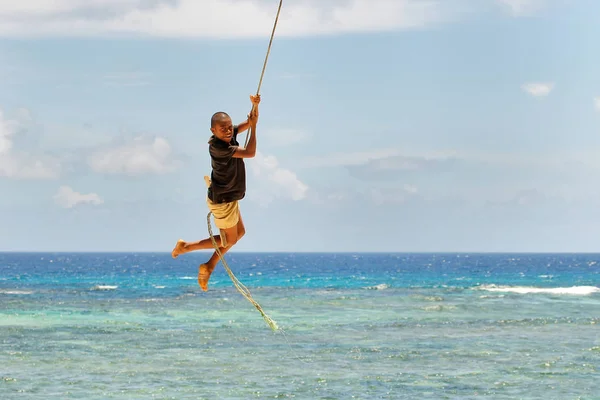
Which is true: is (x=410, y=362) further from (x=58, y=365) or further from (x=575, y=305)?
(x=575, y=305)

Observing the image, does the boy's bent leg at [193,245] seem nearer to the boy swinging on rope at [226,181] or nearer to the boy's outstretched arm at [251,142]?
the boy swinging on rope at [226,181]

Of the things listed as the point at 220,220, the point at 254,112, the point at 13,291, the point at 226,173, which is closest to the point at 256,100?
the point at 254,112

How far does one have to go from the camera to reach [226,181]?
962cm

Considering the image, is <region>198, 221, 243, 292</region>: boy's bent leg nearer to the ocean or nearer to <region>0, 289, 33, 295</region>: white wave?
the ocean

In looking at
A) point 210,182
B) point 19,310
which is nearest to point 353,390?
point 210,182

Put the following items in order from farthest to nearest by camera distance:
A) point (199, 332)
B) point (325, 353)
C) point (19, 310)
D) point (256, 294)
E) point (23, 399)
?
point (256, 294), point (19, 310), point (199, 332), point (325, 353), point (23, 399)

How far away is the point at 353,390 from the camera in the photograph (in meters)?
25.9

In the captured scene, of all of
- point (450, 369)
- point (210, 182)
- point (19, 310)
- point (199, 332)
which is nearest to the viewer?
→ point (210, 182)

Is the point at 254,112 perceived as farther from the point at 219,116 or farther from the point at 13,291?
the point at 13,291

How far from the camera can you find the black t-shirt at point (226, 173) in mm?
9273

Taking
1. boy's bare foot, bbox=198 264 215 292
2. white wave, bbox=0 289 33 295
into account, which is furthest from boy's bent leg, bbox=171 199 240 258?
white wave, bbox=0 289 33 295

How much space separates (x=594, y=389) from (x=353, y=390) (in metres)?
6.76

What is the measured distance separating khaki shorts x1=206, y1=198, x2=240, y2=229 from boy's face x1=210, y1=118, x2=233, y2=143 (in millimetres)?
882

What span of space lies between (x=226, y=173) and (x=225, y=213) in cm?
52
